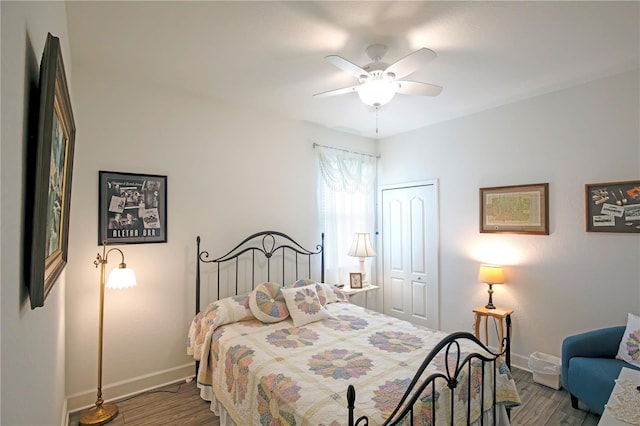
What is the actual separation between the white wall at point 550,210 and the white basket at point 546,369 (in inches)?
3.9

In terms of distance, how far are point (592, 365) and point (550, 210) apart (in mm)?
1431

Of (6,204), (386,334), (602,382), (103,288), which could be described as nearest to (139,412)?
(103,288)

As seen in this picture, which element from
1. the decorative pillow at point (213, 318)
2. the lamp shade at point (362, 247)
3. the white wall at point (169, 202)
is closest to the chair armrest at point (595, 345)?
the lamp shade at point (362, 247)

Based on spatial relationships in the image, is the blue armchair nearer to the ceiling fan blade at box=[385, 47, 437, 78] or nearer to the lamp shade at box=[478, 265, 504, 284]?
the lamp shade at box=[478, 265, 504, 284]

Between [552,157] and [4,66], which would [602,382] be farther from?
[4,66]

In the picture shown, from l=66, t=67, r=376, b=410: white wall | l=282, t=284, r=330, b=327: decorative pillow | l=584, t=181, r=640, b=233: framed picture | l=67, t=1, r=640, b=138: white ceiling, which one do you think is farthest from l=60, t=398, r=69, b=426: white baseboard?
l=584, t=181, r=640, b=233: framed picture

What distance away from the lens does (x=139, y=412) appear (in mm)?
2576

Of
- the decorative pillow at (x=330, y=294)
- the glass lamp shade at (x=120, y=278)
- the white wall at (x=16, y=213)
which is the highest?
the white wall at (x=16, y=213)

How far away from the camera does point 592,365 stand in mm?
2420

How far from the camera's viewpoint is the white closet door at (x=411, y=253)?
420 centimetres

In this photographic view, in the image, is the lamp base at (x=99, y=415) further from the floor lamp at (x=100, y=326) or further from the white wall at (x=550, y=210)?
the white wall at (x=550, y=210)

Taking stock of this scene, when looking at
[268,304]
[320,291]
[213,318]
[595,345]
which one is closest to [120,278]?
[213,318]

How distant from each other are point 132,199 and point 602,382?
→ 3.98 meters

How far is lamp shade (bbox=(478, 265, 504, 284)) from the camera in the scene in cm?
335
